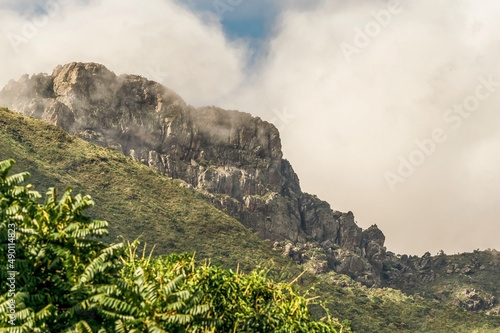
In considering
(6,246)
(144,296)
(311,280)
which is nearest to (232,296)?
(144,296)

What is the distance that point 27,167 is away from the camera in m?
128

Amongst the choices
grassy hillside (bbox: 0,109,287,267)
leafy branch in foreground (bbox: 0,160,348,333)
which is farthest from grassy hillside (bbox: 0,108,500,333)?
leafy branch in foreground (bbox: 0,160,348,333)

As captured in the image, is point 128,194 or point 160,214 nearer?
point 160,214

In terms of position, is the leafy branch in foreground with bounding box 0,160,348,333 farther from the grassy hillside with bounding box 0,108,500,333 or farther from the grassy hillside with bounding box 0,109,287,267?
the grassy hillside with bounding box 0,108,500,333

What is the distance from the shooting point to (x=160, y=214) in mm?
151625

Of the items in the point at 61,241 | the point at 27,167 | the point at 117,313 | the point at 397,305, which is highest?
the point at 397,305

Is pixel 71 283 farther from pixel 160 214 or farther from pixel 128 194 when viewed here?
pixel 128 194

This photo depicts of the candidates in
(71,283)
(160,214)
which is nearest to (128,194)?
(160,214)

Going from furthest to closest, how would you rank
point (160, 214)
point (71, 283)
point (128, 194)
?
point (128, 194), point (160, 214), point (71, 283)

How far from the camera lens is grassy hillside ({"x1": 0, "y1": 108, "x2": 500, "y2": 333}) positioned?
138 meters

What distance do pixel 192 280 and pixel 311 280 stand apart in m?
141

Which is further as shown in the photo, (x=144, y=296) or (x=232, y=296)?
(x=232, y=296)

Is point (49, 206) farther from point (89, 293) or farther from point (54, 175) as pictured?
point (54, 175)

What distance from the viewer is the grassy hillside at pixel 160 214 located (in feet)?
453
